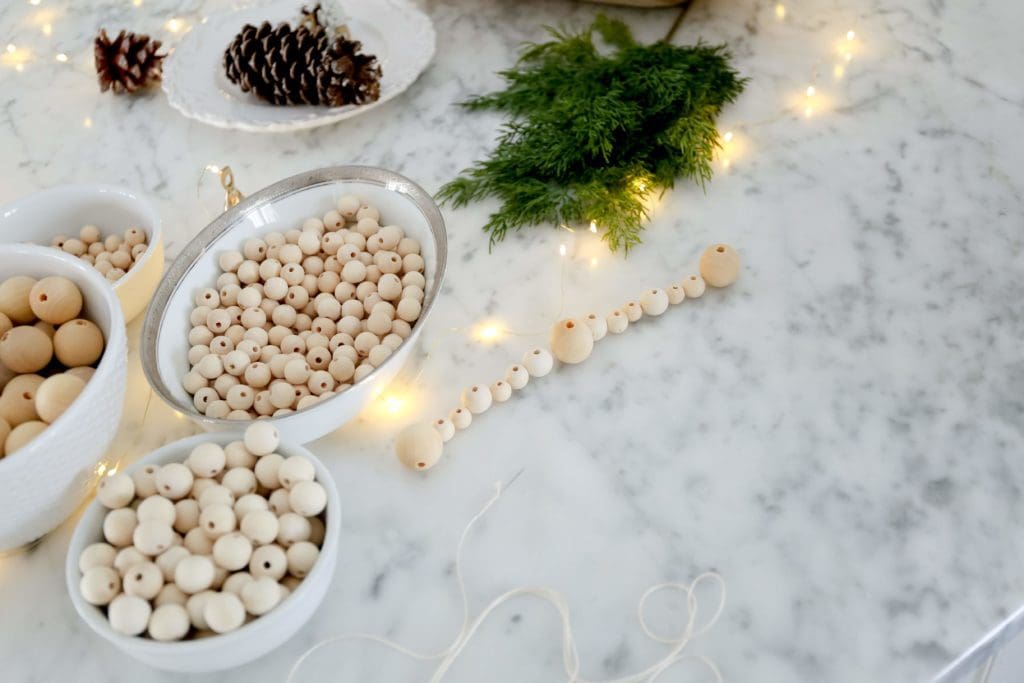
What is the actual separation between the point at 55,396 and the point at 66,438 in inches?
1.6

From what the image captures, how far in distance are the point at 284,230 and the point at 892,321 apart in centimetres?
54

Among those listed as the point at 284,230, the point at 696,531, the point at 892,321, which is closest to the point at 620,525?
the point at 696,531

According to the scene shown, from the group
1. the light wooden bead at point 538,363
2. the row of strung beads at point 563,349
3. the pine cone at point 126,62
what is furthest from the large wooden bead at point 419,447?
the pine cone at point 126,62

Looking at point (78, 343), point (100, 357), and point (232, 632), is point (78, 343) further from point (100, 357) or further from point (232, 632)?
point (232, 632)

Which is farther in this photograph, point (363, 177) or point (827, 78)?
point (827, 78)

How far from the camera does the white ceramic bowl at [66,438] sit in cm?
59

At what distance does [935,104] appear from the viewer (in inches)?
37.3

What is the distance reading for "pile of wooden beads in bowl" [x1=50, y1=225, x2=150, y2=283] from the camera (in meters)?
0.79

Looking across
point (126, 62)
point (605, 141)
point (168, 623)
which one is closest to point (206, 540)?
point (168, 623)

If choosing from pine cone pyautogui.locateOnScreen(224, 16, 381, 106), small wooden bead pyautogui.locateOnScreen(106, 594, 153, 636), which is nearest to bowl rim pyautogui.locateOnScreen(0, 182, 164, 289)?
pine cone pyautogui.locateOnScreen(224, 16, 381, 106)

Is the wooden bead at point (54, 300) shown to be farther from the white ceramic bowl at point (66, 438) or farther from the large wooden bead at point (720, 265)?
the large wooden bead at point (720, 265)

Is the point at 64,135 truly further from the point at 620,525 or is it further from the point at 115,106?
the point at 620,525

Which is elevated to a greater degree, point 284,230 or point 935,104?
point 935,104

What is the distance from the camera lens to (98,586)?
22.1 inches
